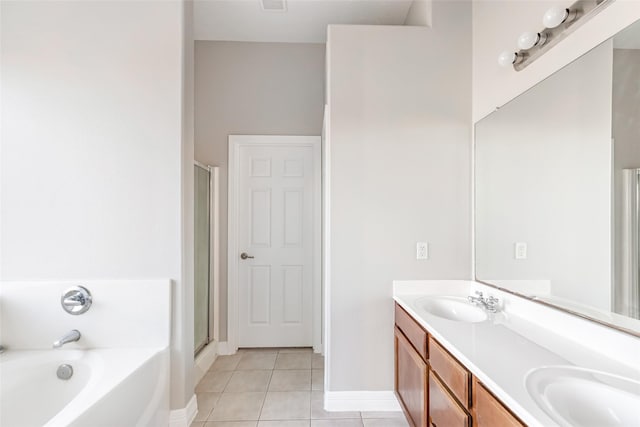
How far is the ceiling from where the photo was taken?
243 centimetres

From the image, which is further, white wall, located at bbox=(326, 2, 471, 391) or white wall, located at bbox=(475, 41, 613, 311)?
white wall, located at bbox=(326, 2, 471, 391)

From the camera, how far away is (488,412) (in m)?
0.94

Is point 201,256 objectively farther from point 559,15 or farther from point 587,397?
point 559,15

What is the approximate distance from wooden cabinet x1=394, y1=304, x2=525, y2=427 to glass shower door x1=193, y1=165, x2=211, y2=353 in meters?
1.62

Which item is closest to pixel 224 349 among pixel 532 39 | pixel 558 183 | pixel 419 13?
pixel 558 183

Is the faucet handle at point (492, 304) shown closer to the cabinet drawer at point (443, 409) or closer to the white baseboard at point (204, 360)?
the cabinet drawer at point (443, 409)

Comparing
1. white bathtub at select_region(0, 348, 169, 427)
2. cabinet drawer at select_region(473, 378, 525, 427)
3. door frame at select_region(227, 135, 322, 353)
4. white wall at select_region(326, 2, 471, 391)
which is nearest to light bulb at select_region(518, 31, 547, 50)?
white wall at select_region(326, 2, 471, 391)

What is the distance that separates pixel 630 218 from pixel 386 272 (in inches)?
48.2

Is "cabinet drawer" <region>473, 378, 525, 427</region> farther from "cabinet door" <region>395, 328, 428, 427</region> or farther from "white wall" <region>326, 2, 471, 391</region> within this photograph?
"white wall" <region>326, 2, 471, 391</region>

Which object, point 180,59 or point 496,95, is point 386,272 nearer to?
point 496,95

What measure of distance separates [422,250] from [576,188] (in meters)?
0.94

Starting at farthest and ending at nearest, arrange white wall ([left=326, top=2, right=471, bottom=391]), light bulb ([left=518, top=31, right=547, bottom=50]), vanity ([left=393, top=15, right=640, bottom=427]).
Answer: white wall ([left=326, top=2, right=471, bottom=391]) → light bulb ([left=518, top=31, right=547, bottom=50]) → vanity ([left=393, top=15, right=640, bottom=427])

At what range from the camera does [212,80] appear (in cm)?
295

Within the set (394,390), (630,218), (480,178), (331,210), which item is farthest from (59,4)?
(394,390)
